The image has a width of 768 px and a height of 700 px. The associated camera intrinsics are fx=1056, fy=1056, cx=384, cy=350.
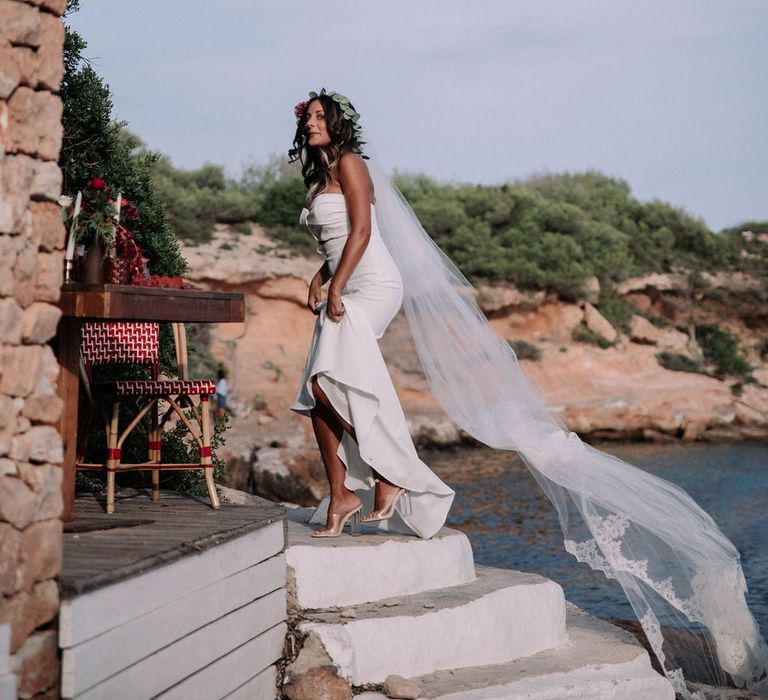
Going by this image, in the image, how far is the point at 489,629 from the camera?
17.3 feet

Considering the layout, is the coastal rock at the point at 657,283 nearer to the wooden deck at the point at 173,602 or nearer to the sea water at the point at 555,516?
the sea water at the point at 555,516

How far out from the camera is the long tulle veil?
598 cm

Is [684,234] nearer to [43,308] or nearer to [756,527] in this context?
[756,527]

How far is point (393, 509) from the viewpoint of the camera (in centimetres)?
544

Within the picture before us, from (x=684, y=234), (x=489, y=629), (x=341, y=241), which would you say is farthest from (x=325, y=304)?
(x=684, y=234)

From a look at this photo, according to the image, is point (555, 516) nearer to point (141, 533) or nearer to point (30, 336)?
point (141, 533)

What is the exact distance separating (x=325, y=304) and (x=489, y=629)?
183 cm

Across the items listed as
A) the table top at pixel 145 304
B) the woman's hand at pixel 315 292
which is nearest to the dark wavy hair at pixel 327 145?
the woman's hand at pixel 315 292

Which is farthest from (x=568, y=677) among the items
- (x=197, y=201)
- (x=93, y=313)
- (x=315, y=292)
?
(x=197, y=201)

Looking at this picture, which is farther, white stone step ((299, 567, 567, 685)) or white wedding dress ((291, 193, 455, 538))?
white wedding dress ((291, 193, 455, 538))

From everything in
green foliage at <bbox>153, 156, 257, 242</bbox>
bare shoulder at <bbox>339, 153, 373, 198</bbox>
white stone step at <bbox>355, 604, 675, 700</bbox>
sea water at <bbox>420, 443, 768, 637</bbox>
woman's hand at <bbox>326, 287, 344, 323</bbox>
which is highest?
green foliage at <bbox>153, 156, 257, 242</bbox>

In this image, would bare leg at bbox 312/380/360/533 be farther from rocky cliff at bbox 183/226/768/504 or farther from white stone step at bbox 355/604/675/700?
rocky cliff at bbox 183/226/768/504

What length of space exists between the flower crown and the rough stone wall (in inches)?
83.1

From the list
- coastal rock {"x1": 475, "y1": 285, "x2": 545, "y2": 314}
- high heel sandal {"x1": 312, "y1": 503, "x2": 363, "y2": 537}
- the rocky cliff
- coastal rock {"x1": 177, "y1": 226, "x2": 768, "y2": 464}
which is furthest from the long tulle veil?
coastal rock {"x1": 475, "y1": 285, "x2": 545, "y2": 314}
